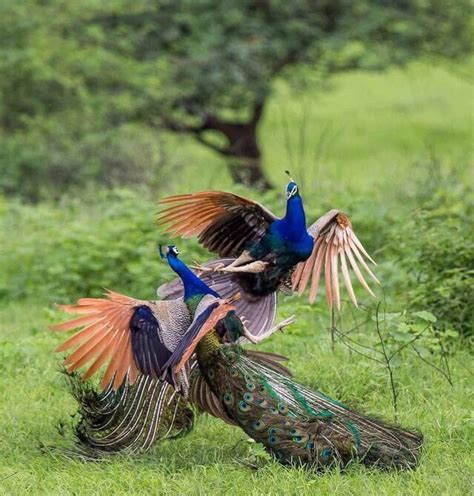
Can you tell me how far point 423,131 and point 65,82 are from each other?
10.4 meters

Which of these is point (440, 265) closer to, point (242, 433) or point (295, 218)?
point (242, 433)

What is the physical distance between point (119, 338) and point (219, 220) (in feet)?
3.41

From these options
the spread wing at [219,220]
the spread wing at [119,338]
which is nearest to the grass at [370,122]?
the spread wing at [219,220]

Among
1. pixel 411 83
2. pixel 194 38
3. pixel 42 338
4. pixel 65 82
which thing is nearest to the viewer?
pixel 42 338

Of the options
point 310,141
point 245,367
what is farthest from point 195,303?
point 310,141

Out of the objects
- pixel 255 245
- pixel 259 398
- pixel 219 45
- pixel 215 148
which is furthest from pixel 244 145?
pixel 259 398

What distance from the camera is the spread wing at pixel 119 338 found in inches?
201

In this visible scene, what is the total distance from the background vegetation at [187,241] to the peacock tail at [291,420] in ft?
0.29

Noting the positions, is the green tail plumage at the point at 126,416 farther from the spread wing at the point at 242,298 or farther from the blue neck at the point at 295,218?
the blue neck at the point at 295,218

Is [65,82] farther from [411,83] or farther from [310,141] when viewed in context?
[411,83]

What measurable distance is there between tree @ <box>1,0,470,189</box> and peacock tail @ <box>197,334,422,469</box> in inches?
368

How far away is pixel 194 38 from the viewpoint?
15.7 metres

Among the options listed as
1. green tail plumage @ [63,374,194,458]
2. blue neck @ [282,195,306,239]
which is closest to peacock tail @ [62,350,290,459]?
green tail plumage @ [63,374,194,458]

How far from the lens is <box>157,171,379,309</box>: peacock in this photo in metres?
5.79
